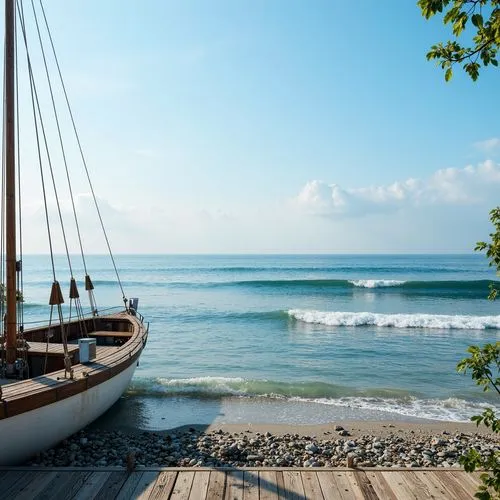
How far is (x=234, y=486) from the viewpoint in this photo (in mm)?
4625

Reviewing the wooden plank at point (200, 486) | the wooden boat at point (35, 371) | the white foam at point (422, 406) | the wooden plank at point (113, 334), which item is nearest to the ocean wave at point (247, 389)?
the white foam at point (422, 406)

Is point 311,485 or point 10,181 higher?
point 10,181

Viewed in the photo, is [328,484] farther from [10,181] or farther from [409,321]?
[409,321]

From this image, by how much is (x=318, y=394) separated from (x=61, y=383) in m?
6.78

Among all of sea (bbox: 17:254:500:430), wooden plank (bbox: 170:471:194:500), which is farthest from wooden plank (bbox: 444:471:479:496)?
sea (bbox: 17:254:500:430)

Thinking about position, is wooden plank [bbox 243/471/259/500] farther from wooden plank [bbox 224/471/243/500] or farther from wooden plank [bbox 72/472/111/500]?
wooden plank [bbox 72/472/111/500]

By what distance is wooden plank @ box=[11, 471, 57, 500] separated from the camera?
4.45 m

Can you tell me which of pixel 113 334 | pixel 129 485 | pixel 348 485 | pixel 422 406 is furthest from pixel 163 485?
pixel 422 406

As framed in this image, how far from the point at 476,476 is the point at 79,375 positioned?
5.77m

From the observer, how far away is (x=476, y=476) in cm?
475

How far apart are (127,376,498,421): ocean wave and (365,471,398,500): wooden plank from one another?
17.3ft

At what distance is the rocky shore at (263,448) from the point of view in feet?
21.7

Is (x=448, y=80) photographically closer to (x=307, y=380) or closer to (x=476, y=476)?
(x=476, y=476)

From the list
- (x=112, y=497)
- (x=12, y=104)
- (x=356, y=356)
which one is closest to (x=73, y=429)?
(x=112, y=497)
